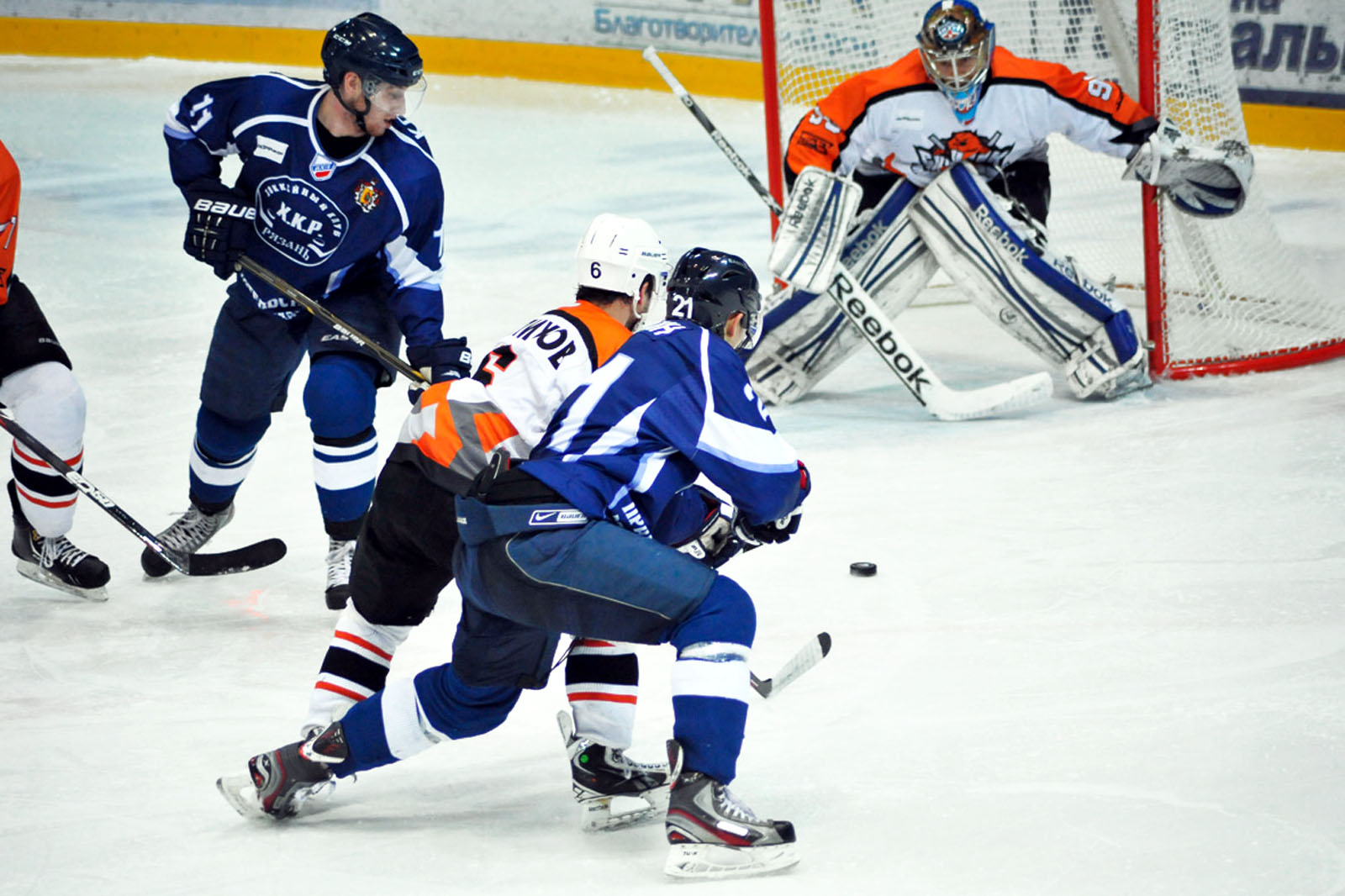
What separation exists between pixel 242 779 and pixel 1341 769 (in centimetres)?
159

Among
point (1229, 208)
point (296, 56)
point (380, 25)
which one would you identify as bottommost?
point (296, 56)

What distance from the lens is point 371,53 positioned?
10.5 feet

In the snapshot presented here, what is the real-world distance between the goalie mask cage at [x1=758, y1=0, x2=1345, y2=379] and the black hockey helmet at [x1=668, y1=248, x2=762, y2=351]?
273 centimetres

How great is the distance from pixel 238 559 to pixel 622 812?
142 centimetres

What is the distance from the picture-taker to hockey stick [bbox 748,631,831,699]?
256cm

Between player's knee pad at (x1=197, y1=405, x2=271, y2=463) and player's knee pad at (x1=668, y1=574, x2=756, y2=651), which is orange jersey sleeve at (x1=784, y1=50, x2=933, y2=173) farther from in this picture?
player's knee pad at (x1=668, y1=574, x2=756, y2=651)

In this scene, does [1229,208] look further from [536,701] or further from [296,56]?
[296,56]

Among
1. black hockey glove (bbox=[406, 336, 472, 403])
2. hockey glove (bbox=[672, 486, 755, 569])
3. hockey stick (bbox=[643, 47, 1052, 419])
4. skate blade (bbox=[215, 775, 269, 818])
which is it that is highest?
hockey glove (bbox=[672, 486, 755, 569])

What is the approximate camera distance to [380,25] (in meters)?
3.25

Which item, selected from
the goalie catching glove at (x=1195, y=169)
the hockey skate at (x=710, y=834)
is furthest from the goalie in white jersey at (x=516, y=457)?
the goalie catching glove at (x=1195, y=169)

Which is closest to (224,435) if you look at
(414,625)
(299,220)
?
(299,220)

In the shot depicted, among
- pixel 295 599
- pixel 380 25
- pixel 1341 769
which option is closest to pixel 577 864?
pixel 1341 769

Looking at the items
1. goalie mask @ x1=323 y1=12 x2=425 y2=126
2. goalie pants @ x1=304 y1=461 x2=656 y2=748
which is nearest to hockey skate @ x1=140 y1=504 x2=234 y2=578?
goalie mask @ x1=323 y1=12 x2=425 y2=126

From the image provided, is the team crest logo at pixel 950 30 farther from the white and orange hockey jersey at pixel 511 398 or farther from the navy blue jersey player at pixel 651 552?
the navy blue jersey player at pixel 651 552
